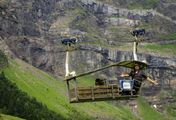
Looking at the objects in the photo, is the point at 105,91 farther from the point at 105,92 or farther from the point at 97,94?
the point at 97,94

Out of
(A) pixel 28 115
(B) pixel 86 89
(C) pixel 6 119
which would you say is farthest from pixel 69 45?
(A) pixel 28 115

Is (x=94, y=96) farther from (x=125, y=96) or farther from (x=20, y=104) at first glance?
(x=20, y=104)

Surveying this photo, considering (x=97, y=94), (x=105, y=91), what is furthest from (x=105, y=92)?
(x=97, y=94)

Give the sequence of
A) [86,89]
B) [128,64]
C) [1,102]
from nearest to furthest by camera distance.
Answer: [128,64] → [86,89] → [1,102]

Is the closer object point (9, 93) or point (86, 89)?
point (86, 89)

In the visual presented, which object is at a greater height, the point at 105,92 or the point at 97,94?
the point at 105,92

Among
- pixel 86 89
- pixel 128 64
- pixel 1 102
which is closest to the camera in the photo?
pixel 128 64

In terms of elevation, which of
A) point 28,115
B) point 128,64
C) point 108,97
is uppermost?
point 128,64

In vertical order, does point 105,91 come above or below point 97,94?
above
